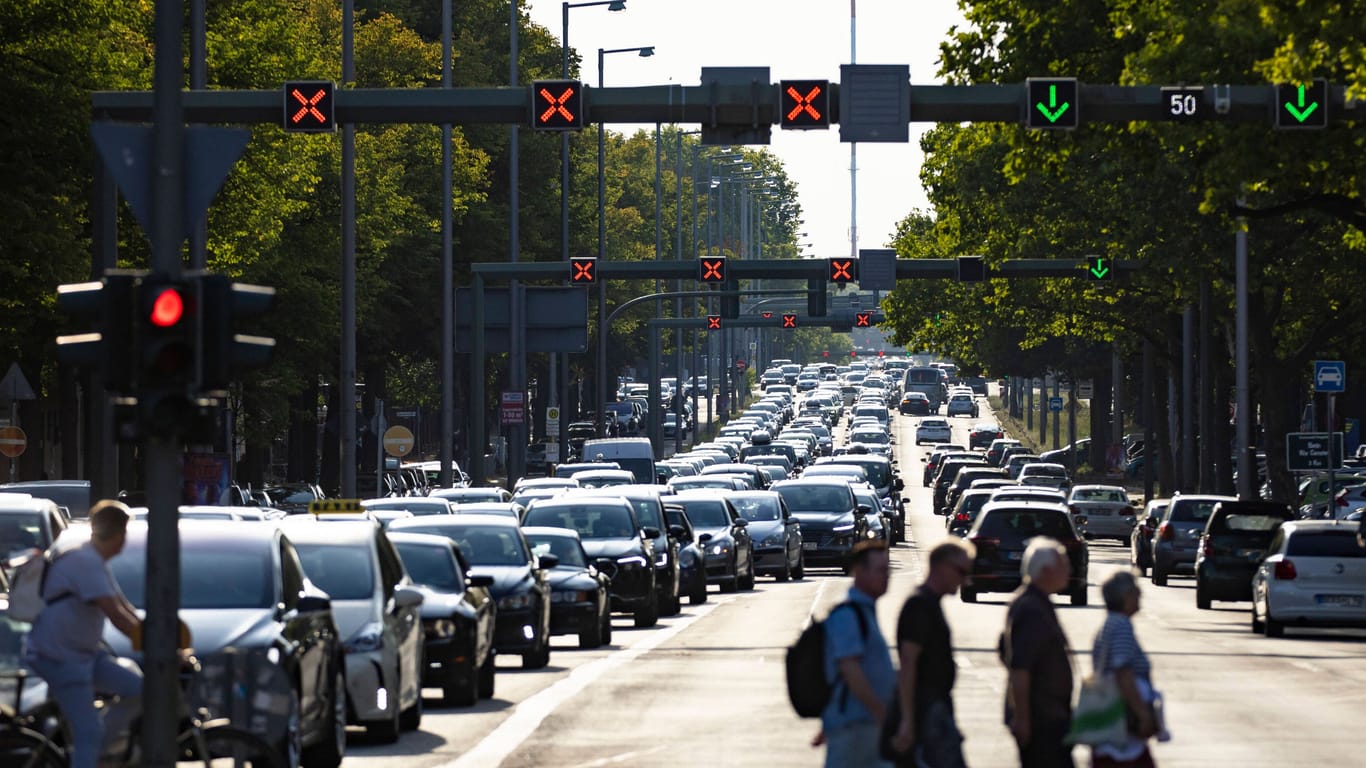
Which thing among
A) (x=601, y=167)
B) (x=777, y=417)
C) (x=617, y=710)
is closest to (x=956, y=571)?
(x=617, y=710)

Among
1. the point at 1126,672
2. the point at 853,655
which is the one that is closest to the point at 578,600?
the point at 1126,672

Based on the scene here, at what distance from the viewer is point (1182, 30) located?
3344cm

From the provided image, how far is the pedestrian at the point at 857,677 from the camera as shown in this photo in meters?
11.3

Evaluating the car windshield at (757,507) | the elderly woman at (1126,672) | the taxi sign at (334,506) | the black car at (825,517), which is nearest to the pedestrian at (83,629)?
the elderly woman at (1126,672)

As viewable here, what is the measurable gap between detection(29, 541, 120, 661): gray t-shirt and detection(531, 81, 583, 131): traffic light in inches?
684

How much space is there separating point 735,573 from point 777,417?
102721mm

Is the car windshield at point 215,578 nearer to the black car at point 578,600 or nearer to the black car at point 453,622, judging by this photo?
the black car at point 453,622

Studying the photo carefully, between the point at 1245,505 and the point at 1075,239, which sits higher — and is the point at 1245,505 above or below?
below

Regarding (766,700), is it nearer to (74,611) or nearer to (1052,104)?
(74,611)

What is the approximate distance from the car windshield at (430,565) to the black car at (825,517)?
1061 inches

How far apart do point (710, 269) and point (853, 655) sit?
5383cm

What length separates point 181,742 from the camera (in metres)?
13.5

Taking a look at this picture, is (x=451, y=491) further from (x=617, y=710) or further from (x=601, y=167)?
(x=601, y=167)

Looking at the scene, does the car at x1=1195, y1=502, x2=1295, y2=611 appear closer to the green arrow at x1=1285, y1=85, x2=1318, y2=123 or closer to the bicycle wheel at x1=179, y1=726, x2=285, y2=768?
the green arrow at x1=1285, y1=85, x2=1318, y2=123
